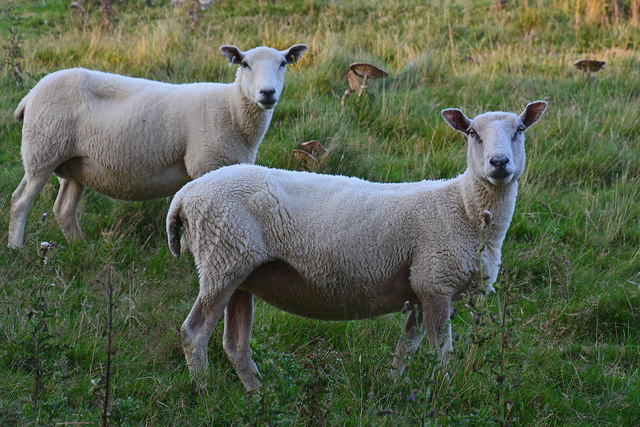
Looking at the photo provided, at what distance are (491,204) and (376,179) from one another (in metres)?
2.43

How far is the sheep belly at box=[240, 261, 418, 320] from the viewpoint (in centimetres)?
370

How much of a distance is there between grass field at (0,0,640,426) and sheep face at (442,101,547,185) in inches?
21.4

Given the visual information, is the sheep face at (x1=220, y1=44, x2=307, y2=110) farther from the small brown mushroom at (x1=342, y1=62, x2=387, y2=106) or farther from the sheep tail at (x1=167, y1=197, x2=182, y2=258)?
the small brown mushroom at (x1=342, y1=62, x2=387, y2=106)

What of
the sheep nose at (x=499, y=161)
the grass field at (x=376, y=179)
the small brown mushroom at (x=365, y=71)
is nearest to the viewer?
the grass field at (x=376, y=179)

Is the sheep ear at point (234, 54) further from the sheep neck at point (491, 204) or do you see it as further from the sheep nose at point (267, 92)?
the sheep neck at point (491, 204)

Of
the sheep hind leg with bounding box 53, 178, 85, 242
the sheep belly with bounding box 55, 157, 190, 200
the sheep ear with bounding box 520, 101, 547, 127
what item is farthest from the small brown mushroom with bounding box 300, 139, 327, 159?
the sheep ear with bounding box 520, 101, 547, 127

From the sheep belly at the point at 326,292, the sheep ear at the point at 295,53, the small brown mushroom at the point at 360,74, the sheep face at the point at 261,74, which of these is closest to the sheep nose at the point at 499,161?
the sheep belly at the point at 326,292

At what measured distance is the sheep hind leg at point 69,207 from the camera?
17.9ft

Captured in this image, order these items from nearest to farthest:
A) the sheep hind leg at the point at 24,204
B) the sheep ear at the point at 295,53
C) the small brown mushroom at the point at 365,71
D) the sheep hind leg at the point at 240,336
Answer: the sheep hind leg at the point at 240,336
the sheep hind leg at the point at 24,204
the sheep ear at the point at 295,53
the small brown mushroom at the point at 365,71

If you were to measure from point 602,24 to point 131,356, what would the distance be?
8.68m

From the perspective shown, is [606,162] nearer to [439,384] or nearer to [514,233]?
[514,233]

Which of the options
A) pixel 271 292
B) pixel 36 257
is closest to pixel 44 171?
pixel 36 257

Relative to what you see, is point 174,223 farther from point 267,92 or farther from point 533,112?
point 533,112

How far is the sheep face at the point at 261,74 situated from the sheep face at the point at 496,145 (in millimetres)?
1515
